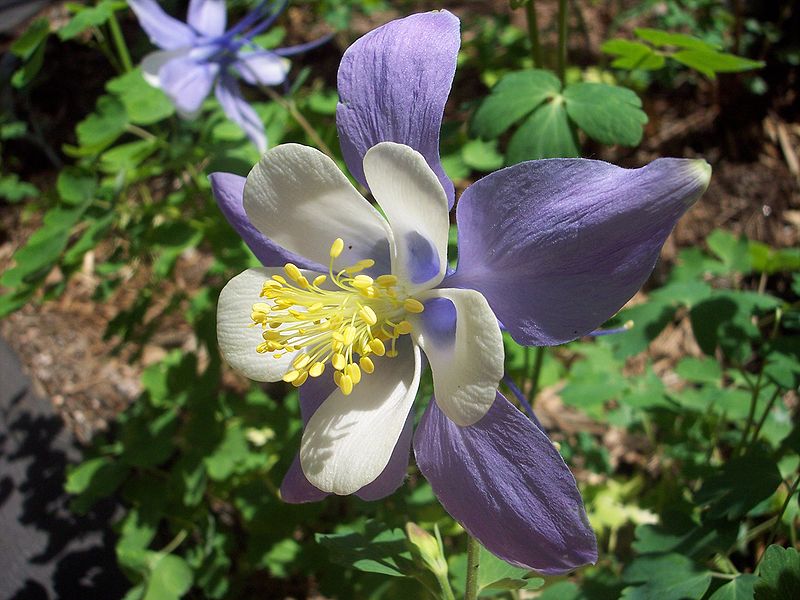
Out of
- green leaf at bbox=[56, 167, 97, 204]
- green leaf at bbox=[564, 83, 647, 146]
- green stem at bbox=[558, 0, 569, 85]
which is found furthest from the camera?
green leaf at bbox=[56, 167, 97, 204]

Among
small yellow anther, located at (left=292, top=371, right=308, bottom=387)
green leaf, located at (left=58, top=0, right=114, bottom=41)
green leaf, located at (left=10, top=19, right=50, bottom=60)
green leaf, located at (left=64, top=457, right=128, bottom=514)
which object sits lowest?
green leaf, located at (left=64, top=457, right=128, bottom=514)

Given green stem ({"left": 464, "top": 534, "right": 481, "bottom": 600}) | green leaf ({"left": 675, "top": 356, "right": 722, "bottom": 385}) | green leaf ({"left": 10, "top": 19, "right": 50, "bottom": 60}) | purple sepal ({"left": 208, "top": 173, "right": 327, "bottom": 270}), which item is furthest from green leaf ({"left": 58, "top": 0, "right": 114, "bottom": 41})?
green leaf ({"left": 675, "top": 356, "right": 722, "bottom": 385})

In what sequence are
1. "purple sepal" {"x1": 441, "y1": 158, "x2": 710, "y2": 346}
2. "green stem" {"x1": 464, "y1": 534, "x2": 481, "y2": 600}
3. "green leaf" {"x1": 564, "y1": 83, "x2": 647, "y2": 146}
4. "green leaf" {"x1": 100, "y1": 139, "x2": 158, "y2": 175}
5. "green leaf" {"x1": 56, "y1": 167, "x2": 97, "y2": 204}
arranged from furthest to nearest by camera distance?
"green leaf" {"x1": 100, "y1": 139, "x2": 158, "y2": 175} < "green leaf" {"x1": 56, "y1": 167, "x2": 97, "y2": 204} < "green leaf" {"x1": 564, "y1": 83, "x2": 647, "y2": 146} < "green stem" {"x1": 464, "y1": 534, "x2": 481, "y2": 600} < "purple sepal" {"x1": 441, "y1": 158, "x2": 710, "y2": 346}

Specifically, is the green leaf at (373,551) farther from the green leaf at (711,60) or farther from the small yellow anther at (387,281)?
the green leaf at (711,60)

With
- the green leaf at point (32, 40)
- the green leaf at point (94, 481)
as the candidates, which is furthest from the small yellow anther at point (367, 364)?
the green leaf at point (32, 40)

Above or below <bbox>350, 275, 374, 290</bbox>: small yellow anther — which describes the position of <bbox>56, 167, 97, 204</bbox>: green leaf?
below

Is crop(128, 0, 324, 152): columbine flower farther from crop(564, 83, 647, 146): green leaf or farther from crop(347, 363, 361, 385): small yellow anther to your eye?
crop(347, 363, 361, 385): small yellow anther
